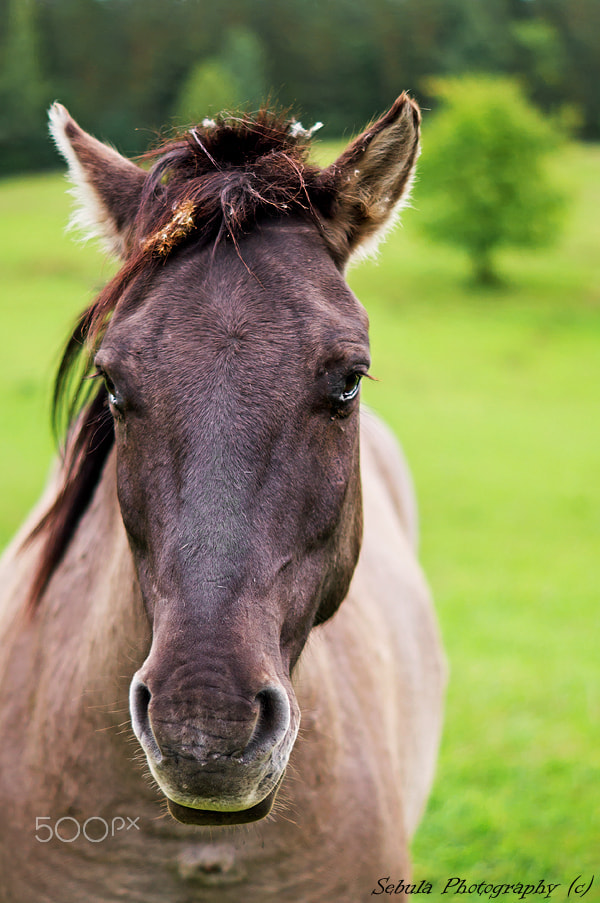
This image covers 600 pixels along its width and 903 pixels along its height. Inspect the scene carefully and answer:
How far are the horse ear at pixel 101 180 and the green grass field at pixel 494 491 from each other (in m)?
0.28

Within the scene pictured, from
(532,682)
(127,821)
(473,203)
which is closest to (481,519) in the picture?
(532,682)

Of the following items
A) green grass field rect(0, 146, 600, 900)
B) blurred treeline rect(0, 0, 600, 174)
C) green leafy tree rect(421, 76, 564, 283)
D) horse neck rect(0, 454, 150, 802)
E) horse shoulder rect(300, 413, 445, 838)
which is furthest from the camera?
blurred treeline rect(0, 0, 600, 174)

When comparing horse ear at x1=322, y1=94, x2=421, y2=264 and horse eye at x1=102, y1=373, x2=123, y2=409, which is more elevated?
horse ear at x1=322, y1=94, x2=421, y2=264

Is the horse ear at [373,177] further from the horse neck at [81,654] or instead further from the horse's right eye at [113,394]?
the horse neck at [81,654]

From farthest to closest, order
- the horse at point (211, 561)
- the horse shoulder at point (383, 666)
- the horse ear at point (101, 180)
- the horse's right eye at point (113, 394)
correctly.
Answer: the horse shoulder at point (383, 666)
the horse ear at point (101, 180)
the horse's right eye at point (113, 394)
the horse at point (211, 561)

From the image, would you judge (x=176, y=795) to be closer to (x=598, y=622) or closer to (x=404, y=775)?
(x=404, y=775)

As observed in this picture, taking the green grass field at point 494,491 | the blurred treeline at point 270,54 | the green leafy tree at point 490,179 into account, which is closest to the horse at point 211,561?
the green grass field at point 494,491

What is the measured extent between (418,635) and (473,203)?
119ft

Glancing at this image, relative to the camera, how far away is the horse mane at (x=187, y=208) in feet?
6.47

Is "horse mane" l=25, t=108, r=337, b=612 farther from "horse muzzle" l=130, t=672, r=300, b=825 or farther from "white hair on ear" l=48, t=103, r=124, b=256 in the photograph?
"horse muzzle" l=130, t=672, r=300, b=825

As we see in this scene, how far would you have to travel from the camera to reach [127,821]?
2062mm

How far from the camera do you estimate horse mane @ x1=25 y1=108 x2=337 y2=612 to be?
197 centimetres

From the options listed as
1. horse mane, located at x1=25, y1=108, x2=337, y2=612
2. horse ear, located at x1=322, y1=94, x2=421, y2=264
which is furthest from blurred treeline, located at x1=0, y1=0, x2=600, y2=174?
horse ear, located at x1=322, y1=94, x2=421, y2=264
